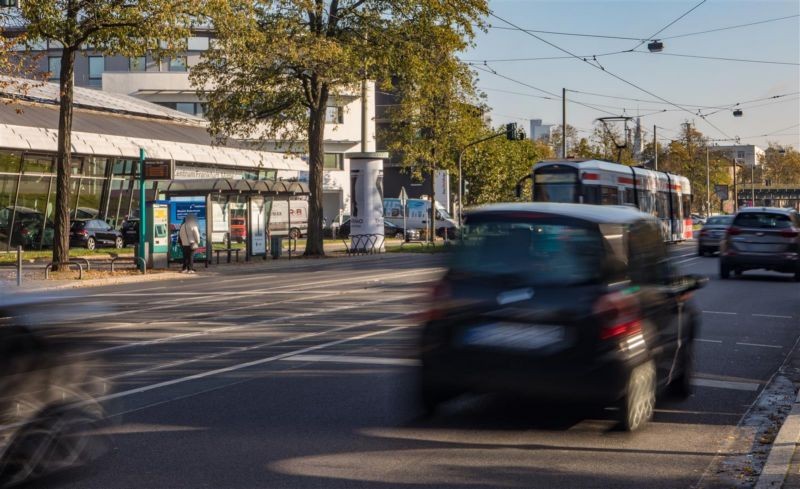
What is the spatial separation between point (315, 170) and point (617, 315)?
32.2 m

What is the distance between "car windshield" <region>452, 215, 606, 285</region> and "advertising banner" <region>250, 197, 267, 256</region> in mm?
28154

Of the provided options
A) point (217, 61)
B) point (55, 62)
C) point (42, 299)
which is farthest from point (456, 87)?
point (42, 299)

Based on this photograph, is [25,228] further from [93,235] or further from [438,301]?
[438,301]

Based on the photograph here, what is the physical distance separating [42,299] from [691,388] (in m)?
6.13

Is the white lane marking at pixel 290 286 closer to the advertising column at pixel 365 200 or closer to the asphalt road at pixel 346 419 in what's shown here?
the asphalt road at pixel 346 419

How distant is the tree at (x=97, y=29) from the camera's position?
2672 centimetres

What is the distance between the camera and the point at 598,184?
109ft

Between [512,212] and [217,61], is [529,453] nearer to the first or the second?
[512,212]

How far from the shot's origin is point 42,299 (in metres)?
6.00

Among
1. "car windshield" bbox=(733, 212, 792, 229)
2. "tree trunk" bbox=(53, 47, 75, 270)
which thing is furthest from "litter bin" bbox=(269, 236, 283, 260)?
"car windshield" bbox=(733, 212, 792, 229)

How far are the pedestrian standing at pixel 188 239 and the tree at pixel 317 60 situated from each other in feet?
21.5

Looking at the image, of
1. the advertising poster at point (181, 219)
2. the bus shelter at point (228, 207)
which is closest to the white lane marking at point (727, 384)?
the advertising poster at point (181, 219)

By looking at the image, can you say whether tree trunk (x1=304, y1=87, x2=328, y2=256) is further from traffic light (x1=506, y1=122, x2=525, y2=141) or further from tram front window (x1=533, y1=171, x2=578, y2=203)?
traffic light (x1=506, y1=122, x2=525, y2=141)

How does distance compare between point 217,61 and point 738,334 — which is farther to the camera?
point 217,61
